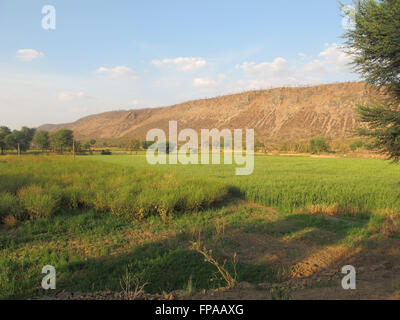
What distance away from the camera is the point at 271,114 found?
103375 mm

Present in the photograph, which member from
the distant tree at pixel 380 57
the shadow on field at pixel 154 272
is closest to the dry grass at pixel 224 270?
the shadow on field at pixel 154 272

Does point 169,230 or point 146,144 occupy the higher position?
point 146,144

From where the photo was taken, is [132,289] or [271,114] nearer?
[132,289]

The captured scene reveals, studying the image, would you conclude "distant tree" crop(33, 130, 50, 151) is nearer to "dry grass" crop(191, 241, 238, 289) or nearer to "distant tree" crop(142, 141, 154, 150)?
"distant tree" crop(142, 141, 154, 150)

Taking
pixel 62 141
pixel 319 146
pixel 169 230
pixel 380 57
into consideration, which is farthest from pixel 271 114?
pixel 169 230

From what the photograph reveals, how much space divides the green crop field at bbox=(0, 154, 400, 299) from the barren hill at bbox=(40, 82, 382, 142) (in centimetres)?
6386

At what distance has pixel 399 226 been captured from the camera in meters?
9.23

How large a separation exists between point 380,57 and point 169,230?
12.2 meters

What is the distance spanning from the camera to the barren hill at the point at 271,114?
84.4 m

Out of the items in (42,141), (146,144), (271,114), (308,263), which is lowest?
(308,263)

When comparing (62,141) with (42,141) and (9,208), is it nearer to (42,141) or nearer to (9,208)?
(42,141)
